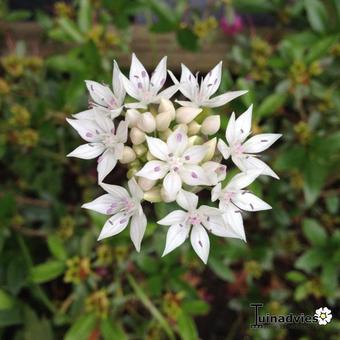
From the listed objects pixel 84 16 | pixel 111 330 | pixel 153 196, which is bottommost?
pixel 111 330

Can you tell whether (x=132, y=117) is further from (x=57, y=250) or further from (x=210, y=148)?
(x=57, y=250)

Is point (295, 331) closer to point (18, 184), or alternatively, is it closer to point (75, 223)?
point (75, 223)

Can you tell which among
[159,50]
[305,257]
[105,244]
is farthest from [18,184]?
[305,257]

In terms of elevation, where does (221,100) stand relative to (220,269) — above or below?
above

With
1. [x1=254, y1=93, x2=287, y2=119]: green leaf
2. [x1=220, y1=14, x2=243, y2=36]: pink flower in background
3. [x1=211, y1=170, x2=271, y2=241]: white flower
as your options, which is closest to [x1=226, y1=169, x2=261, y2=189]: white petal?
[x1=211, y1=170, x2=271, y2=241]: white flower

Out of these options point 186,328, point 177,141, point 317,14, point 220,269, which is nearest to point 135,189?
point 177,141
